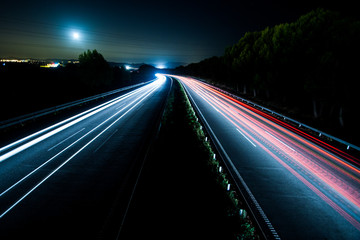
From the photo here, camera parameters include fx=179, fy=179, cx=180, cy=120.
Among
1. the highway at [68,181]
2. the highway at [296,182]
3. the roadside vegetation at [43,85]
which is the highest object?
the roadside vegetation at [43,85]

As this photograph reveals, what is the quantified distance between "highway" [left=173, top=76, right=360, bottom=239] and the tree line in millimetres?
10245

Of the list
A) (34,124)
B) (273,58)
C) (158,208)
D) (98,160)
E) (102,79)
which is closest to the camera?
(158,208)

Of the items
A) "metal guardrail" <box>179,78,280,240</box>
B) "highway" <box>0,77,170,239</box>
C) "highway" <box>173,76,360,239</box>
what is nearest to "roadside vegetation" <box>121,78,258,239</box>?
"metal guardrail" <box>179,78,280,240</box>

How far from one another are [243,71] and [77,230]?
50123 millimetres

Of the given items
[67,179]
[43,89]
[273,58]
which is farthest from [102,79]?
[67,179]

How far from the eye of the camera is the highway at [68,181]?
6.73 m

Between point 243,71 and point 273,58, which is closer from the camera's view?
point 273,58

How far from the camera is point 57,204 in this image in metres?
7.81

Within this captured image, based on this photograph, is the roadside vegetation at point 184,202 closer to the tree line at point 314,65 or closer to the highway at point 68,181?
the highway at point 68,181

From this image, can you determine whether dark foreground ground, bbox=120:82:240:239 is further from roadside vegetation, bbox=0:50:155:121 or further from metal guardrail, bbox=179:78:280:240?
roadside vegetation, bbox=0:50:155:121

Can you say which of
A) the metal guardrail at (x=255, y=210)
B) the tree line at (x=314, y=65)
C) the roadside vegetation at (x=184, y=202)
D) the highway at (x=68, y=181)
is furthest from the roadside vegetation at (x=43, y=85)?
the tree line at (x=314, y=65)

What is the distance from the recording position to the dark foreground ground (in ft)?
21.4

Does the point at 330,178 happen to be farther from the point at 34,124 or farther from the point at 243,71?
the point at 243,71

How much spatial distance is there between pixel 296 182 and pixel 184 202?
6261 millimetres
